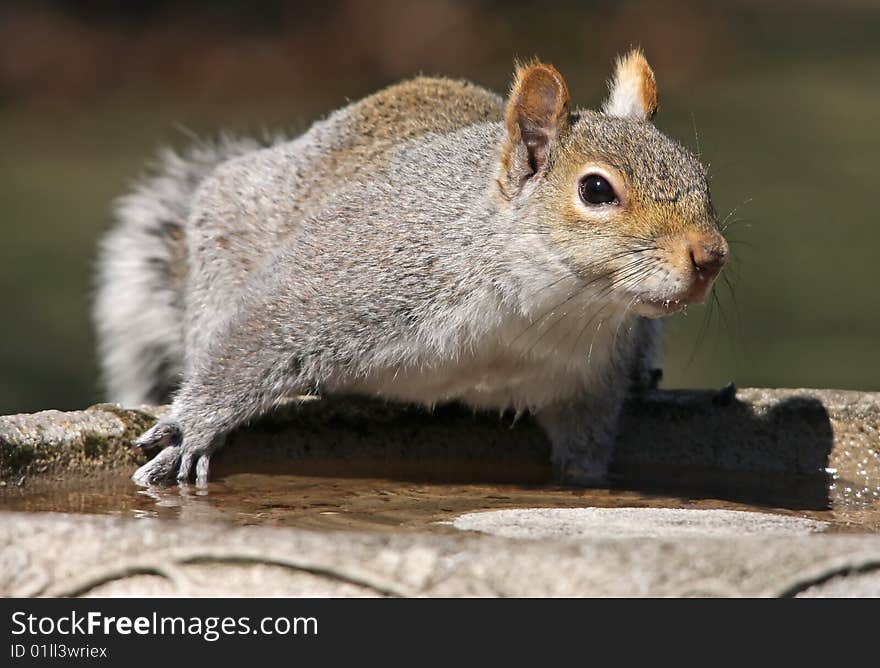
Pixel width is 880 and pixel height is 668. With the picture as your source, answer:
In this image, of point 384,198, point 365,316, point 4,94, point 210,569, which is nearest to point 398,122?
point 384,198

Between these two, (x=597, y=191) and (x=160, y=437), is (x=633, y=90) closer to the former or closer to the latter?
(x=597, y=191)

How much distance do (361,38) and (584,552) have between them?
316 inches

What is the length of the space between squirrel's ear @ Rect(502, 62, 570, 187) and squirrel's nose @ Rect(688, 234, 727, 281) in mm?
374

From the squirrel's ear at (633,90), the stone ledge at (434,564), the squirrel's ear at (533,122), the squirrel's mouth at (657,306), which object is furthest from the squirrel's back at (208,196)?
the stone ledge at (434,564)

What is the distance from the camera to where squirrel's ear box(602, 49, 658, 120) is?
113 inches

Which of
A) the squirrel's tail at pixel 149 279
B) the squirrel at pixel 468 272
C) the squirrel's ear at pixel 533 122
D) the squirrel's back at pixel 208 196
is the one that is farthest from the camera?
the squirrel's tail at pixel 149 279

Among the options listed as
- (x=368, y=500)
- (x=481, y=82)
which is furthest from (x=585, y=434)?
(x=481, y=82)

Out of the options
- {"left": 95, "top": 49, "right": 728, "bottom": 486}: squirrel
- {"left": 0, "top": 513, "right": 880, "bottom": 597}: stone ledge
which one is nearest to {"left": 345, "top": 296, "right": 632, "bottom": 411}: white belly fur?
{"left": 95, "top": 49, "right": 728, "bottom": 486}: squirrel

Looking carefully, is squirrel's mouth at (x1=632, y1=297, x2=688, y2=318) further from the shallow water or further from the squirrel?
the shallow water

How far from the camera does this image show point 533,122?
2633 millimetres

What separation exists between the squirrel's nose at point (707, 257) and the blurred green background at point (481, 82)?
3083mm

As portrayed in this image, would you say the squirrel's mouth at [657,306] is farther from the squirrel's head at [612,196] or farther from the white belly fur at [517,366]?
the white belly fur at [517,366]

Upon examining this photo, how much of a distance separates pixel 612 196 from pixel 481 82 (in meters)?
6.56

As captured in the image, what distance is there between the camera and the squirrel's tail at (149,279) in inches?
137
